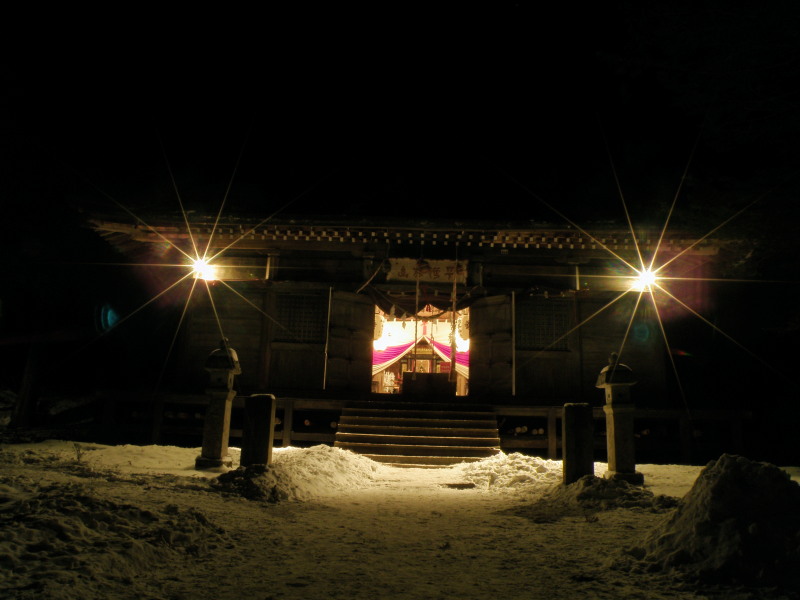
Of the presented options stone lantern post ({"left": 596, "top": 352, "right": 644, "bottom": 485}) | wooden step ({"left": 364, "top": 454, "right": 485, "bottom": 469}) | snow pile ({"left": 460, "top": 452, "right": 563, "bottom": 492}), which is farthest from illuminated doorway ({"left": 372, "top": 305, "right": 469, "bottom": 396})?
stone lantern post ({"left": 596, "top": 352, "right": 644, "bottom": 485})

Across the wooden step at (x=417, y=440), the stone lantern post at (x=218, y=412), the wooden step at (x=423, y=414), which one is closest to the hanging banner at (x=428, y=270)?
the wooden step at (x=423, y=414)

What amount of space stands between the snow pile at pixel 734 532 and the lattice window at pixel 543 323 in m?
8.76

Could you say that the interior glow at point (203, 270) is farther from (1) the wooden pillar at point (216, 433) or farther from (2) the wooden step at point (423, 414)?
(1) the wooden pillar at point (216, 433)

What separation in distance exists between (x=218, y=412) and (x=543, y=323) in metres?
8.60

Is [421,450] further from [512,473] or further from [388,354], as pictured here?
[388,354]

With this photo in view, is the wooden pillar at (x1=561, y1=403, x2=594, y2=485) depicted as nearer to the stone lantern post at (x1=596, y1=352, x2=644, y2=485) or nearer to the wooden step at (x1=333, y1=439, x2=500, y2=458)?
the stone lantern post at (x1=596, y1=352, x2=644, y2=485)

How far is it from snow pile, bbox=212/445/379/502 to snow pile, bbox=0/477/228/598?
1613 millimetres

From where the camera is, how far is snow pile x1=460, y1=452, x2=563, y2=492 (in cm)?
722

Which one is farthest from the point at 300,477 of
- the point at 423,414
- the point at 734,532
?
the point at 734,532

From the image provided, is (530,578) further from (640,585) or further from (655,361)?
(655,361)

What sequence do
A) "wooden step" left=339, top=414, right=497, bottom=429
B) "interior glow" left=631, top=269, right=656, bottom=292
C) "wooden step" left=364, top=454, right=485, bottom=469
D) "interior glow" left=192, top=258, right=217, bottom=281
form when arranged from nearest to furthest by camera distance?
"wooden step" left=364, top=454, right=485, bottom=469 < "wooden step" left=339, top=414, right=497, bottom=429 < "interior glow" left=631, top=269, right=656, bottom=292 < "interior glow" left=192, top=258, right=217, bottom=281

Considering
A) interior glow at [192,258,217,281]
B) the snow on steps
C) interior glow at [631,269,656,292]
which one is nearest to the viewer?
the snow on steps

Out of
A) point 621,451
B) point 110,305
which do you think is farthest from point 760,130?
point 110,305

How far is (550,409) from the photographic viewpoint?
36.6 feet
